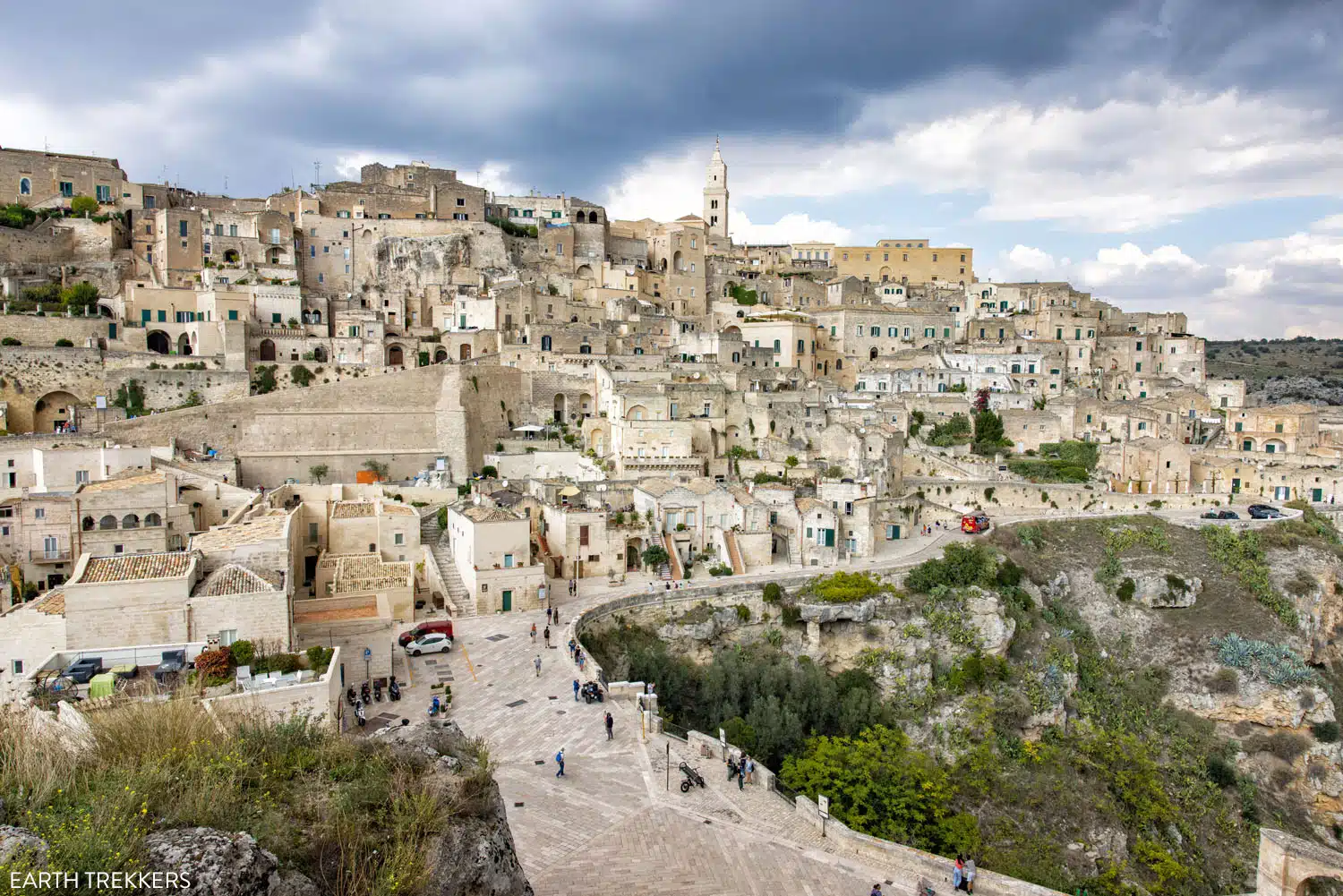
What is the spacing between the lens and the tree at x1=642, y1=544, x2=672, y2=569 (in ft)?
94.4

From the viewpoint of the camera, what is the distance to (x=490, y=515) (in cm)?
2541

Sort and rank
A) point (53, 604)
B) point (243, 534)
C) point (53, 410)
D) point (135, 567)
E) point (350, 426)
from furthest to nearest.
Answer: point (350, 426) → point (53, 410) → point (243, 534) → point (53, 604) → point (135, 567)

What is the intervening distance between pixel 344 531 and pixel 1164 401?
40.0m

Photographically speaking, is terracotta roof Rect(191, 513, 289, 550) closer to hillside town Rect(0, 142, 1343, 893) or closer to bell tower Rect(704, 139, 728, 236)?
hillside town Rect(0, 142, 1343, 893)

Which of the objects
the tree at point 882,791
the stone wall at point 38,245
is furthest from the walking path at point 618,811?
the stone wall at point 38,245

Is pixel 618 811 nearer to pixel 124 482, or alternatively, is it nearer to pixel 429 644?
pixel 429 644

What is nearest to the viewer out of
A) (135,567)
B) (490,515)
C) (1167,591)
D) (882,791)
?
(135,567)

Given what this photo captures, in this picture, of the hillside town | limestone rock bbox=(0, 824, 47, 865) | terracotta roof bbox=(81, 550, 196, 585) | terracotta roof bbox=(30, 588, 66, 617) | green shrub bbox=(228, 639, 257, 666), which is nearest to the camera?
limestone rock bbox=(0, 824, 47, 865)

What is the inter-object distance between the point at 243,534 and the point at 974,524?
27.4 metres

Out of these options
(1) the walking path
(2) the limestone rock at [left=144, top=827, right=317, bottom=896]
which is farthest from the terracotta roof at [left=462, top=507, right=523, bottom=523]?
(2) the limestone rock at [left=144, top=827, right=317, bottom=896]

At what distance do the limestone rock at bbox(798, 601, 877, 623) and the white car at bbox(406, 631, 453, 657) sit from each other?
461 inches

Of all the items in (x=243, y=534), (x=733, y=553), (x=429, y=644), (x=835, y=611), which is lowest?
(x=835, y=611)

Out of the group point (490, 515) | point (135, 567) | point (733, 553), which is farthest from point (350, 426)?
point (135, 567)

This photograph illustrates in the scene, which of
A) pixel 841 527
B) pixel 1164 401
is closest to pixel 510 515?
pixel 841 527
